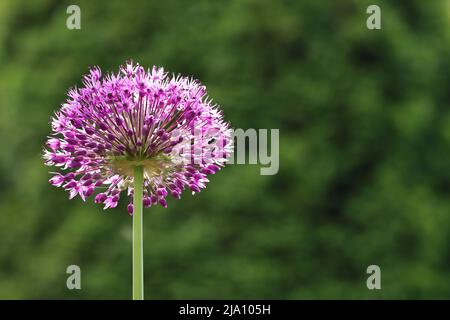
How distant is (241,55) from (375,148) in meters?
1.74

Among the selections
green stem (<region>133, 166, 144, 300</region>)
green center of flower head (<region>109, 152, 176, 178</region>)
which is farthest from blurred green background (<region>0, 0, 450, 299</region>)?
green stem (<region>133, 166, 144, 300</region>)

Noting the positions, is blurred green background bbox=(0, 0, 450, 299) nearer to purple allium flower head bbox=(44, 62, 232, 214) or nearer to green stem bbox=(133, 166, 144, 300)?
purple allium flower head bbox=(44, 62, 232, 214)

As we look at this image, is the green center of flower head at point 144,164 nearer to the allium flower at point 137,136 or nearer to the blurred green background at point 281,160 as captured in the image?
the allium flower at point 137,136

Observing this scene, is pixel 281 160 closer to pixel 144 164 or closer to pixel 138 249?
pixel 144 164

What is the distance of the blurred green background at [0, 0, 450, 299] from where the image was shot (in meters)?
7.38

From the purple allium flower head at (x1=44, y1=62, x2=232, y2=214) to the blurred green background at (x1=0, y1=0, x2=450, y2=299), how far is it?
16.9 ft

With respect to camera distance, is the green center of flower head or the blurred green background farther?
the blurred green background

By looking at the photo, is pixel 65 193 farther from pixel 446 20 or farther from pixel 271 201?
pixel 446 20

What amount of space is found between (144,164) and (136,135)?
9 cm

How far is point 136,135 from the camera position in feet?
7.16

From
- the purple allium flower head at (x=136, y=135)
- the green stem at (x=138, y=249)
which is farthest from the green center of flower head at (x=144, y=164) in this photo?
the green stem at (x=138, y=249)

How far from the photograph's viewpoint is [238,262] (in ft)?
24.0

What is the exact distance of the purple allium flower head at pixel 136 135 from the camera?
2.14 meters

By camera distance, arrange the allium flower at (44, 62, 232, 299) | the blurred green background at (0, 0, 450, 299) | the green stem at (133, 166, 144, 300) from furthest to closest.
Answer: the blurred green background at (0, 0, 450, 299) < the allium flower at (44, 62, 232, 299) < the green stem at (133, 166, 144, 300)
